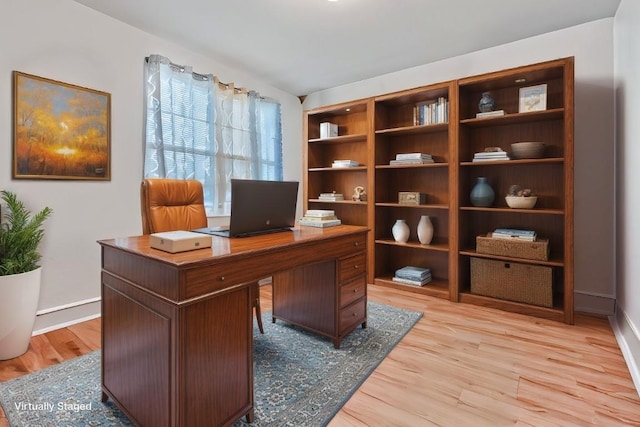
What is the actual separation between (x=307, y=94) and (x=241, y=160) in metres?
1.52

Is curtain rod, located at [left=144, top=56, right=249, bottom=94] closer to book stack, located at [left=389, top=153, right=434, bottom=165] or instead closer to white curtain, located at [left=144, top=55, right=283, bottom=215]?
white curtain, located at [left=144, top=55, right=283, bottom=215]

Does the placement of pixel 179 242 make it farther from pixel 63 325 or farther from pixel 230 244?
pixel 63 325

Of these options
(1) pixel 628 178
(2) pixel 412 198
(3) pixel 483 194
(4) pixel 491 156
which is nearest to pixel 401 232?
(2) pixel 412 198

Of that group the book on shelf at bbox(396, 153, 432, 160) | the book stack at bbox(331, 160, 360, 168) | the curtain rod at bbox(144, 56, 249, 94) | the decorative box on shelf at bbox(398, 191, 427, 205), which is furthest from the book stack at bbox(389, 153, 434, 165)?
the curtain rod at bbox(144, 56, 249, 94)

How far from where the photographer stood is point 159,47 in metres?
2.86

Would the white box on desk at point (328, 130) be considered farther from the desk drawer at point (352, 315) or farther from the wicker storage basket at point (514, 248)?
the desk drawer at point (352, 315)

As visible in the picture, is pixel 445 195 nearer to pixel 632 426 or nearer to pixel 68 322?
pixel 632 426

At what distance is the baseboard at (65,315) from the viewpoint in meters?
2.26

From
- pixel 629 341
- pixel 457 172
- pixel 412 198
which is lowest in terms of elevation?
pixel 629 341

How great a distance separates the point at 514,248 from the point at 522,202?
0.39 m

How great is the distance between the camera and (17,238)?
1950 mm

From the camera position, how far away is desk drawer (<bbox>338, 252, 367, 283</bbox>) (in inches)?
80.5

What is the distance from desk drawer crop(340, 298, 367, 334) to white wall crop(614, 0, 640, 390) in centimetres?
148

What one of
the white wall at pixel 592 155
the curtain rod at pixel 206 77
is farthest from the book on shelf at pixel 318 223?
the white wall at pixel 592 155
